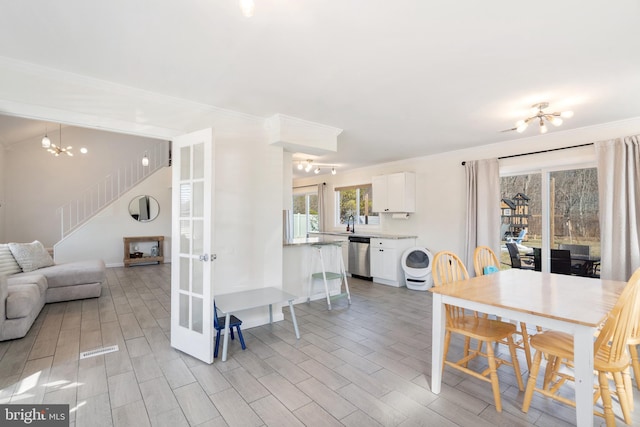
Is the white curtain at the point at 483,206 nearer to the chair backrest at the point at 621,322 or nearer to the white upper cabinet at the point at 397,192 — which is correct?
the white upper cabinet at the point at 397,192

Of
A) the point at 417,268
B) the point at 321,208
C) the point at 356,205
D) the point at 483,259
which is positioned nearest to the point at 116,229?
the point at 321,208

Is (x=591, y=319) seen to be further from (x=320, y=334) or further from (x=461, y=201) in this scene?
(x=461, y=201)

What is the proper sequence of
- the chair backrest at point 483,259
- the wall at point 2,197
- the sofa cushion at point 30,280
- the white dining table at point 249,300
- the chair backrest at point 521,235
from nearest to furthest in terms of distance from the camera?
the white dining table at point 249,300
the chair backrest at point 483,259
the sofa cushion at point 30,280
the chair backrest at point 521,235
the wall at point 2,197

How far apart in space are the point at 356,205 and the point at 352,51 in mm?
5191

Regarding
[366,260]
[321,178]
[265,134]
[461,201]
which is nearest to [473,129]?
[461,201]

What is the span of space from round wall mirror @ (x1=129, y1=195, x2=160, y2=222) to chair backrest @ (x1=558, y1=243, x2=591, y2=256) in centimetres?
852

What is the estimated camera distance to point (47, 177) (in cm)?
730

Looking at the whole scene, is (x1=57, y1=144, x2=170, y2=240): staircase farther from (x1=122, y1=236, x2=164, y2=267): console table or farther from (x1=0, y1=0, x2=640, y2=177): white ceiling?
(x1=0, y1=0, x2=640, y2=177): white ceiling

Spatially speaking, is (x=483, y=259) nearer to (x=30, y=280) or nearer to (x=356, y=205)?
(x=356, y=205)

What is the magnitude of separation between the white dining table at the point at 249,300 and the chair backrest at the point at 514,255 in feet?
11.5

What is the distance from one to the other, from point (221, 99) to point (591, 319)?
3.26m

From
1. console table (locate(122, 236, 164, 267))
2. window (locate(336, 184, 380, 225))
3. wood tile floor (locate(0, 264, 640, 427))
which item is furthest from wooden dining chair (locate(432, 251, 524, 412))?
console table (locate(122, 236, 164, 267))

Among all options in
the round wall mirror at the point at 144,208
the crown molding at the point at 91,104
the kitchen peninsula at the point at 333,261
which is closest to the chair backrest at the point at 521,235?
the kitchen peninsula at the point at 333,261

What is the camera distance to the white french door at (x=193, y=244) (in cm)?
264
